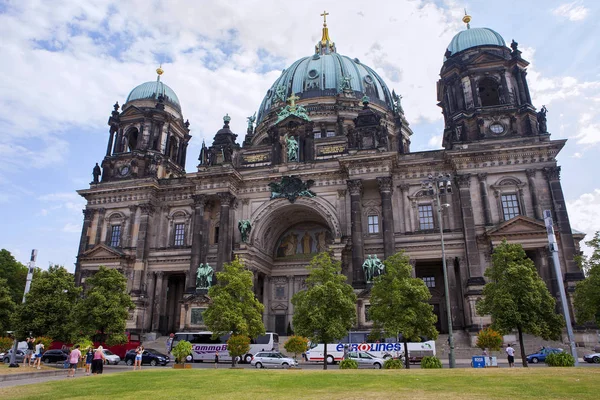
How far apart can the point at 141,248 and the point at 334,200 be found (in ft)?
66.0

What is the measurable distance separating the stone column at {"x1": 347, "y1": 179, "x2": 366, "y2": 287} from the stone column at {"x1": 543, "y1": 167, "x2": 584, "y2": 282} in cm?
1551

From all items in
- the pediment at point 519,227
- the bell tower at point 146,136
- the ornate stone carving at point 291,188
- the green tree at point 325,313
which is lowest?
the green tree at point 325,313

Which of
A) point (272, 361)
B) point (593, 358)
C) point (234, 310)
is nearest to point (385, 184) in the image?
point (234, 310)

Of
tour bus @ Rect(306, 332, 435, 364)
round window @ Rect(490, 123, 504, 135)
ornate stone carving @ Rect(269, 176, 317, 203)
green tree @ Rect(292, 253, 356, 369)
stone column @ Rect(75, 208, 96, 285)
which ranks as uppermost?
round window @ Rect(490, 123, 504, 135)

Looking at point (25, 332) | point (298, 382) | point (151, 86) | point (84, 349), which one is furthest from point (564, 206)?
point (151, 86)

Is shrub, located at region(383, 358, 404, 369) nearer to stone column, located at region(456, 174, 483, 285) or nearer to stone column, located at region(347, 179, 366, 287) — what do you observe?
stone column, located at region(347, 179, 366, 287)

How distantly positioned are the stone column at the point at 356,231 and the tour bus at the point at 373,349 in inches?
206

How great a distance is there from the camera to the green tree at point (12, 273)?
56.9 m

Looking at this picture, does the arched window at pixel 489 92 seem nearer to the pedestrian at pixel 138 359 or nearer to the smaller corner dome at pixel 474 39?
the smaller corner dome at pixel 474 39

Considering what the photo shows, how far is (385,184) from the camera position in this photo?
133 feet

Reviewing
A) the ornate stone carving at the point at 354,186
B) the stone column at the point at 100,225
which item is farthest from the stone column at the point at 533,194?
the stone column at the point at 100,225

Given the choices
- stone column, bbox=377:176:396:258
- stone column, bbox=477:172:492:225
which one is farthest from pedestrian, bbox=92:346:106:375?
stone column, bbox=477:172:492:225

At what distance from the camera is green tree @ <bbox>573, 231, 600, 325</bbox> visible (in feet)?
83.4

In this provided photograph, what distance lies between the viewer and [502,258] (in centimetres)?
2645
